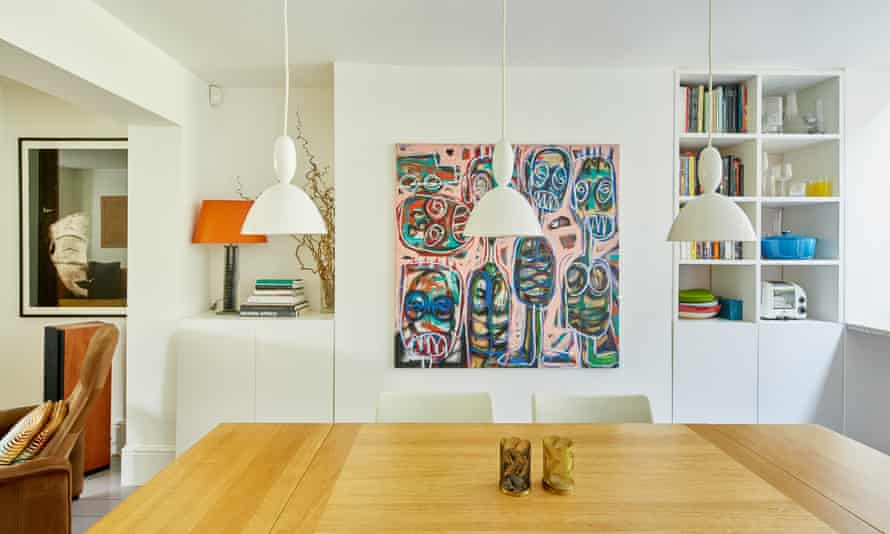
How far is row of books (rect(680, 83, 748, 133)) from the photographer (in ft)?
11.4

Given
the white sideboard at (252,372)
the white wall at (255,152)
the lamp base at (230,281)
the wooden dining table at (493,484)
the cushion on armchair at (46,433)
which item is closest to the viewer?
the wooden dining table at (493,484)

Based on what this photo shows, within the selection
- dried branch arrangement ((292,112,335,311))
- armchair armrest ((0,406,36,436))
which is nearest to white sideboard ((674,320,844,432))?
dried branch arrangement ((292,112,335,311))

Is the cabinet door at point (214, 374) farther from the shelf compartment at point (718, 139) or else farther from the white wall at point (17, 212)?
the shelf compartment at point (718, 139)

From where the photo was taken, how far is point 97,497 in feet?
10.5

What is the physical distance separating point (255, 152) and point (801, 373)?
3740 millimetres

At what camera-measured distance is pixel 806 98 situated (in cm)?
370

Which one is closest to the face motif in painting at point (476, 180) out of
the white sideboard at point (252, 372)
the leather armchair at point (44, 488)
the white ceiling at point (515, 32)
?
the white ceiling at point (515, 32)

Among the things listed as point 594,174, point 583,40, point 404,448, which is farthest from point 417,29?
point 404,448

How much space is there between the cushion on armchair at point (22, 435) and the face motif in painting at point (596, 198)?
2.89m

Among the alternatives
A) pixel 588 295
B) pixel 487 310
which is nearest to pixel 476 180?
pixel 487 310

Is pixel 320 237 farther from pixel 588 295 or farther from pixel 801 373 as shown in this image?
pixel 801 373

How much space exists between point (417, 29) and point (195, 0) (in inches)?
40.1

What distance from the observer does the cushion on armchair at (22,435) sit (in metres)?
2.44

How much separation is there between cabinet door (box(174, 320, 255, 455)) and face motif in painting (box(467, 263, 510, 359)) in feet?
4.31
